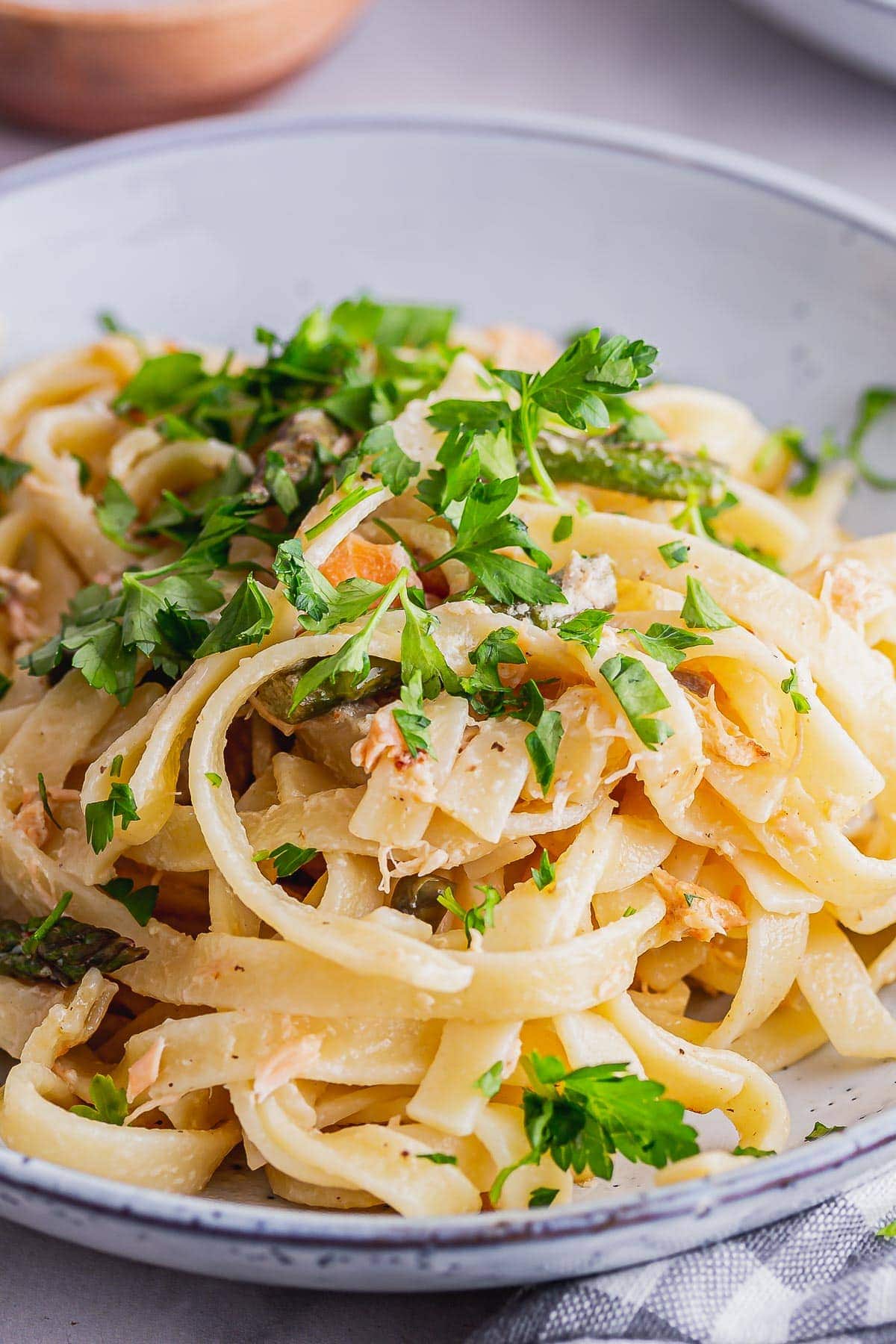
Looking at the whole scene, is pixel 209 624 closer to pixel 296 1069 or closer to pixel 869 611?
pixel 296 1069

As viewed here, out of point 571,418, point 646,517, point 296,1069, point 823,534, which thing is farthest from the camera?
point 823,534

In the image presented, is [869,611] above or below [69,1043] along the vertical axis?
above

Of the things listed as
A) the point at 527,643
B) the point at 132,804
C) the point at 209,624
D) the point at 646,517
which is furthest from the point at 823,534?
the point at 132,804

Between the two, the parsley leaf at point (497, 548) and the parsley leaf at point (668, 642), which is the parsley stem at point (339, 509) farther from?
the parsley leaf at point (668, 642)

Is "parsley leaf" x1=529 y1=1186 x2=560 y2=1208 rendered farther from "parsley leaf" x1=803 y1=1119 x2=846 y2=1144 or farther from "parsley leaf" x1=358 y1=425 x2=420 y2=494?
"parsley leaf" x1=358 y1=425 x2=420 y2=494

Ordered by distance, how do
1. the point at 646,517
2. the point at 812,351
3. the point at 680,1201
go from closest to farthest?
1. the point at 680,1201
2. the point at 646,517
3. the point at 812,351

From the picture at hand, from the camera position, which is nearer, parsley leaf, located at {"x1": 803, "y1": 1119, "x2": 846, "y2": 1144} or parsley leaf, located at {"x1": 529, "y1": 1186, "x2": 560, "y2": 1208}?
parsley leaf, located at {"x1": 529, "y1": 1186, "x2": 560, "y2": 1208}

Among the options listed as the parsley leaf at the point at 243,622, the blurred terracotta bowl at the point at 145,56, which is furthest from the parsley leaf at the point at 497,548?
the blurred terracotta bowl at the point at 145,56

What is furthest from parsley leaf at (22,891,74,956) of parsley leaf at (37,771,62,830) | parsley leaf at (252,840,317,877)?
parsley leaf at (252,840,317,877)
